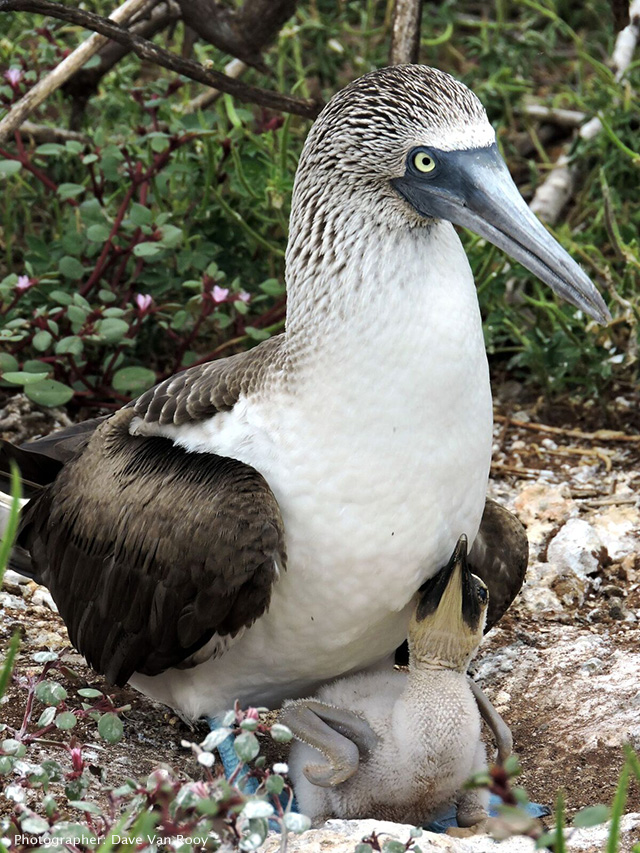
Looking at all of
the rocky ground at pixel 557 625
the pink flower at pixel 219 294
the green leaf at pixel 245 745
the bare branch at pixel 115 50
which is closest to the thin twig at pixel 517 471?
the rocky ground at pixel 557 625

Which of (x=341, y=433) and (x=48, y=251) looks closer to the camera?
(x=341, y=433)

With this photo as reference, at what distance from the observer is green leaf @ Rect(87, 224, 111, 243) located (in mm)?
5125

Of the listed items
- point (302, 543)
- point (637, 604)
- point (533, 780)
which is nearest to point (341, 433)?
point (302, 543)

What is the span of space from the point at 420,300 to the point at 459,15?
5660mm

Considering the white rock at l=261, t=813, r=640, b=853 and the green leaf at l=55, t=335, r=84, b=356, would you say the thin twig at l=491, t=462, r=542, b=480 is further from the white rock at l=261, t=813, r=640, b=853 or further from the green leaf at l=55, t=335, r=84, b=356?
the white rock at l=261, t=813, r=640, b=853

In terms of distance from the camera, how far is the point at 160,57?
4492mm

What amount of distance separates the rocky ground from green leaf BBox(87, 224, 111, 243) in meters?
0.76

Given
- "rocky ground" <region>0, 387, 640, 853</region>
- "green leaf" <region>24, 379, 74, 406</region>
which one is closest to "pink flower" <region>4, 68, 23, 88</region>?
"green leaf" <region>24, 379, 74, 406</region>

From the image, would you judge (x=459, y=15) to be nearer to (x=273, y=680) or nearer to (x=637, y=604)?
(x=637, y=604)

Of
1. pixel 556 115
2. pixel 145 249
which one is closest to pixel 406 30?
pixel 145 249

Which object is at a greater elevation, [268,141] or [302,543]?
[268,141]

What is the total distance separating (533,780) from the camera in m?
3.70

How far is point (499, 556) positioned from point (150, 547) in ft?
3.53

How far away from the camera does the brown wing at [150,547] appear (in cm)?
331
